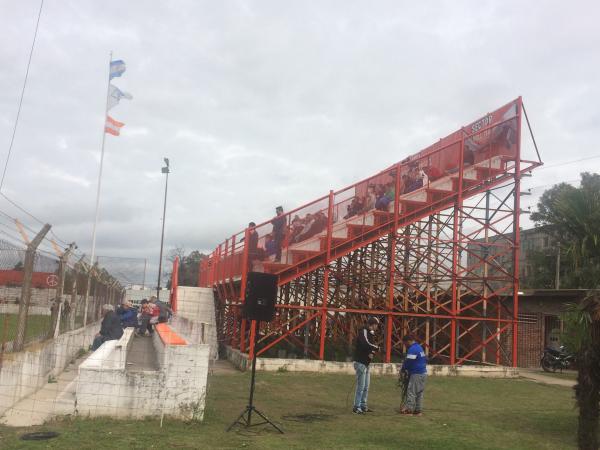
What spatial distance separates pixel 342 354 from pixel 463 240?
5.24 metres

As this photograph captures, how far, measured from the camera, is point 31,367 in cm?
913

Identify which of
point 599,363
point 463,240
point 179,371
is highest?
point 463,240

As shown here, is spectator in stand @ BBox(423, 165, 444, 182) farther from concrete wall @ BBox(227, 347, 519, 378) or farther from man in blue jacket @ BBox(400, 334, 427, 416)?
man in blue jacket @ BBox(400, 334, 427, 416)

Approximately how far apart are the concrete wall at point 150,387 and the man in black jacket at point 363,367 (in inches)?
116

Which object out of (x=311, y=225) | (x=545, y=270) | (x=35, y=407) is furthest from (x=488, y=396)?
(x=545, y=270)

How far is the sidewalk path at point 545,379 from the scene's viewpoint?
15953mm

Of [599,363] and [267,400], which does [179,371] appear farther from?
[599,363]

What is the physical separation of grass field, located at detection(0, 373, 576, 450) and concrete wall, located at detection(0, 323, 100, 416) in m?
0.78

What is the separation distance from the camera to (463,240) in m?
16.9

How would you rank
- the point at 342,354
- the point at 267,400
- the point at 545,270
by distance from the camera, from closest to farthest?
the point at 267,400 → the point at 342,354 → the point at 545,270

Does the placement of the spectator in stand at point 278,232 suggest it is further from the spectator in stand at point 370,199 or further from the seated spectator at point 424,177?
the seated spectator at point 424,177

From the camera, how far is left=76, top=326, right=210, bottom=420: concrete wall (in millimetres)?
8039

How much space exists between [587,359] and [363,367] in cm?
395

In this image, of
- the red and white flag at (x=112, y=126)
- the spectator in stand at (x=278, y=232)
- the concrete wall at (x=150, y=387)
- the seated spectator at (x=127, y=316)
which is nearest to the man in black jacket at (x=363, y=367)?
the concrete wall at (x=150, y=387)
